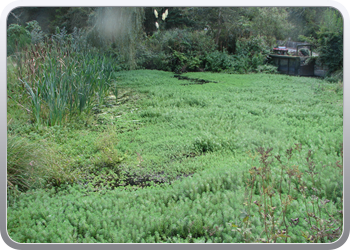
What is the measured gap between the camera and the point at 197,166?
2656mm

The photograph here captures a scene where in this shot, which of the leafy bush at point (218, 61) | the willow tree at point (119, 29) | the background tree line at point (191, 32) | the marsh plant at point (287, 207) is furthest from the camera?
the leafy bush at point (218, 61)

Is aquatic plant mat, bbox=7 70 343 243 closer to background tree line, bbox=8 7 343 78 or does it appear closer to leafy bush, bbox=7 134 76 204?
leafy bush, bbox=7 134 76 204

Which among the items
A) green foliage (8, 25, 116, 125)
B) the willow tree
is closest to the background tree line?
the willow tree

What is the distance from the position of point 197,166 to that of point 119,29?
1.88 meters

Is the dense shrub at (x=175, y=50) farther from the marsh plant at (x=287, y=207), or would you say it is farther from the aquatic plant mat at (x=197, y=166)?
the marsh plant at (x=287, y=207)

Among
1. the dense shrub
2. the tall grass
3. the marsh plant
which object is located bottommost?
the marsh plant

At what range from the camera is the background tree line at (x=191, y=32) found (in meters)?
2.66

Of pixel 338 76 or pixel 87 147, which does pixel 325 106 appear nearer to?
pixel 338 76

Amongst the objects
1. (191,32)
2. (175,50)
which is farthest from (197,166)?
(191,32)

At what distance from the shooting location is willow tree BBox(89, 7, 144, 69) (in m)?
2.92

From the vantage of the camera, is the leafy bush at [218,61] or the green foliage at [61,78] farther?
the leafy bush at [218,61]

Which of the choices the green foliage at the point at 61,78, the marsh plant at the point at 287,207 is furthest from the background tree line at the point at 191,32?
the marsh plant at the point at 287,207

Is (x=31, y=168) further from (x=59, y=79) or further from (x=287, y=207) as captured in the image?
(x=287, y=207)

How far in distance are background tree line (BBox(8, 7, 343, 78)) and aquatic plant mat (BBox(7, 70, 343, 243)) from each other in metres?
0.21
